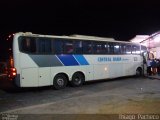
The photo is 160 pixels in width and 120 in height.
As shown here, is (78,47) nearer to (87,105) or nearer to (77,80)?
(77,80)

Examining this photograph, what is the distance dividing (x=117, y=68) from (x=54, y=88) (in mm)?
5795

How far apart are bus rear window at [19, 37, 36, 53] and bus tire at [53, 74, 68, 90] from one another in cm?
216

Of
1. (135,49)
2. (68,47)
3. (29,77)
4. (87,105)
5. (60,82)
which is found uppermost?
(135,49)

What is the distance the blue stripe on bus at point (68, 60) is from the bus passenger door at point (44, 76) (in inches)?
44.0

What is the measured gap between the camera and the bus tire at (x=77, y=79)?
15295 millimetres

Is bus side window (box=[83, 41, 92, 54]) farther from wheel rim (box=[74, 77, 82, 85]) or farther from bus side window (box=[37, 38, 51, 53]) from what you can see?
bus side window (box=[37, 38, 51, 53])

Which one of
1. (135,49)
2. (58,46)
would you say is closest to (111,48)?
(135,49)

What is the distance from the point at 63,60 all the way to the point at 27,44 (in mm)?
2448

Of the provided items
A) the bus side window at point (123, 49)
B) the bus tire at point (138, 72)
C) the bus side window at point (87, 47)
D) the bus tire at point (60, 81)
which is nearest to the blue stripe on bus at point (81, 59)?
the bus side window at point (87, 47)

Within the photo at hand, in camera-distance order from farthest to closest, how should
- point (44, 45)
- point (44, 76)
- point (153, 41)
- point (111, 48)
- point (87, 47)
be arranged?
point (153, 41), point (111, 48), point (87, 47), point (44, 45), point (44, 76)

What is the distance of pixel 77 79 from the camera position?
51.0 ft

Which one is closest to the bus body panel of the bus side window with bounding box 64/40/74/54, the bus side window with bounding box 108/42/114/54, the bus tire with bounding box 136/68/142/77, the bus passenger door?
the bus passenger door

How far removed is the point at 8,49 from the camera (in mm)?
13336

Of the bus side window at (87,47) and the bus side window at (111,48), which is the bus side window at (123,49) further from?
the bus side window at (87,47)
